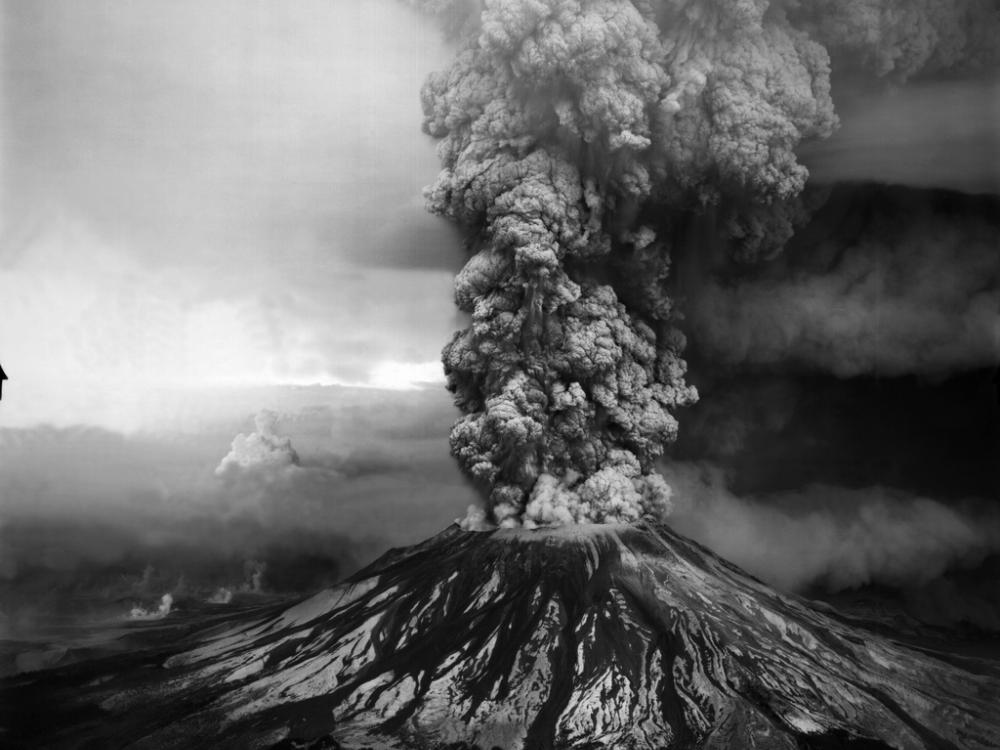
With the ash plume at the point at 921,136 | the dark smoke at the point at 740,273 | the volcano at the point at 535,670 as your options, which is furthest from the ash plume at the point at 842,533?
the ash plume at the point at 921,136

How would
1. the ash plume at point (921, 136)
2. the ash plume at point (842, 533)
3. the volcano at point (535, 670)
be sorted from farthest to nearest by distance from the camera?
the ash plume at point (842, 533), the ash plume at point (921, 136), the volcano at point (535, 670)

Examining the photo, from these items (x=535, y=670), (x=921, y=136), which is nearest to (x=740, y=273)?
(x=921, y=136)

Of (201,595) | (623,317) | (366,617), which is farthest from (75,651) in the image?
(623,317)

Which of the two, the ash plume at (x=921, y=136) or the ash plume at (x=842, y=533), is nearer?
the ash plume at (x=921, y=136)

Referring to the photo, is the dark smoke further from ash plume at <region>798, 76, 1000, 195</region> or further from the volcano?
the volcano

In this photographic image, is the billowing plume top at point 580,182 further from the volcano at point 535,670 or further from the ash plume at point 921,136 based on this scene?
the volcano at point 535,670

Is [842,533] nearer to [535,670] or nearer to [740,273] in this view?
[740,273]
